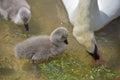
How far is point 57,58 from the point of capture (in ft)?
12.3

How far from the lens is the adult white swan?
3439 mm

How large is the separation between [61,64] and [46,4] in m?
0.93

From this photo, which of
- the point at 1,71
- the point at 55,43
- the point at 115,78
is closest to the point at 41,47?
the point at 55,43

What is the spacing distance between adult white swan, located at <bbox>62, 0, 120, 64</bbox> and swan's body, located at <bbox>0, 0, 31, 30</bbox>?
15.7 inches

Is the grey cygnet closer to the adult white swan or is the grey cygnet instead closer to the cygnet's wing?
the cygnet's wing

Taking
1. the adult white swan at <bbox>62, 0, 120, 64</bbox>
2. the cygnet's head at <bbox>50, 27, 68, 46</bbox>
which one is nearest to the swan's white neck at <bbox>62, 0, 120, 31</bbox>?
the adult white swan at <bbox>62, 0, 120, 64</bbox>

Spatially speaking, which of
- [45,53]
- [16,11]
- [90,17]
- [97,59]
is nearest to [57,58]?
[45,53]

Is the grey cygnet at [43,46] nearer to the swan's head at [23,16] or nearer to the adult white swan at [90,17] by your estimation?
the adult white swan at [90,17]

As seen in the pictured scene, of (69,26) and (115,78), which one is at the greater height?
(69,26)

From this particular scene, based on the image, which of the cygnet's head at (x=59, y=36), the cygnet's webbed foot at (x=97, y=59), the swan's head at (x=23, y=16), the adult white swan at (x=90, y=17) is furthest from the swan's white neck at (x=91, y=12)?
the swan's head at (x=23, y=16)

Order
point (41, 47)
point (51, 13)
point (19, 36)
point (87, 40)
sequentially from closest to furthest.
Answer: point (87, 40)
point (41, 47)
point (19, 36)
point (51, 13)

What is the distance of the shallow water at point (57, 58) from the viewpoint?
3.57m

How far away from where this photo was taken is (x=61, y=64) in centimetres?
361

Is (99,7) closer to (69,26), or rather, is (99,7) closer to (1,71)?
(69,26)
